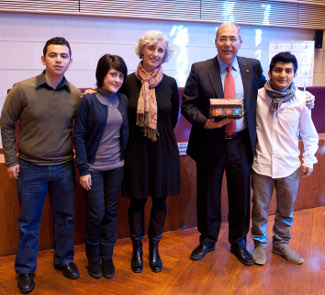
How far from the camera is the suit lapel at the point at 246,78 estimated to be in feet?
7.31

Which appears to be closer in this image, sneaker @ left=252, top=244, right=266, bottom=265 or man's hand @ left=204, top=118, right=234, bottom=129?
man's hand @ left=204, top=118, right=234, bottom=129

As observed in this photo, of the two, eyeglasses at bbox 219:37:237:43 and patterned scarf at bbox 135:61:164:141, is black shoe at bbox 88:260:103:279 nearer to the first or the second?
patterned scarf at bbox 135:61:164:141

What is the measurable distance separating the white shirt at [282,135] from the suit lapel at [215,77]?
1.02 ft

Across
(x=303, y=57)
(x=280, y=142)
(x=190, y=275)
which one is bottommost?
(x=190, y=275)

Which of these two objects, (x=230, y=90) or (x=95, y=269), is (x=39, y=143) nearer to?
(x=95, y=269)

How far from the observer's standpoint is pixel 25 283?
2.08m

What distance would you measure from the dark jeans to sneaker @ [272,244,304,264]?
46.4 inches

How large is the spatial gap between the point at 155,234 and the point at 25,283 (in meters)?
0.83

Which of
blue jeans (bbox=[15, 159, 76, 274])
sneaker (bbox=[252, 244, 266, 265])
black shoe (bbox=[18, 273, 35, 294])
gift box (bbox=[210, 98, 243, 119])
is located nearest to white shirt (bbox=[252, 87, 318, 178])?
gift box (bbox=[210, 98, 243, 119])

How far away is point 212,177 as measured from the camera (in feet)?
7.77

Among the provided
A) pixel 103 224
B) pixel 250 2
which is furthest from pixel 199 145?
pixel 250 2

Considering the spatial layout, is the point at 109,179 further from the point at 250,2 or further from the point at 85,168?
the point at 250,2

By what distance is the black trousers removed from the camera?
230 centimetres

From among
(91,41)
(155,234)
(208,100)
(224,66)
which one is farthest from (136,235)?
(91,41)
